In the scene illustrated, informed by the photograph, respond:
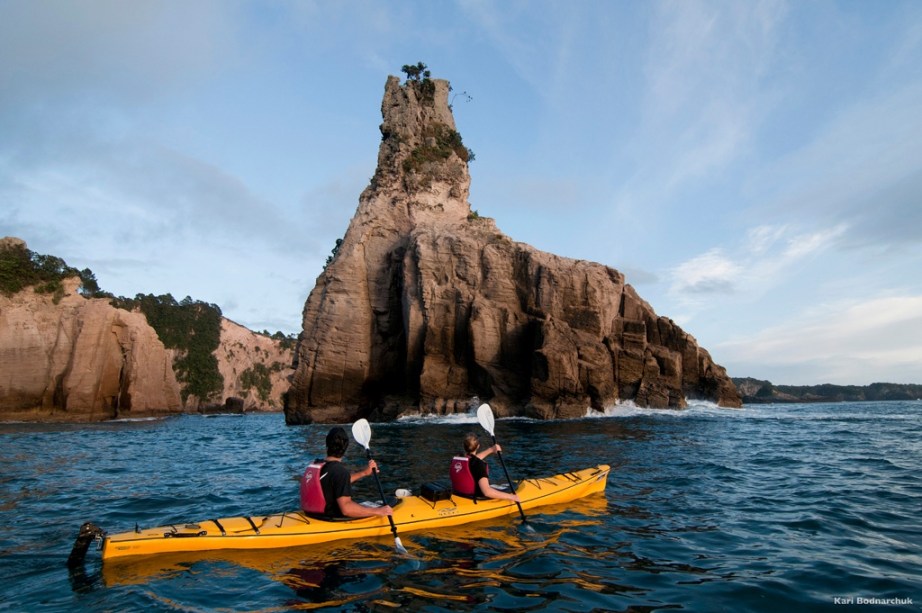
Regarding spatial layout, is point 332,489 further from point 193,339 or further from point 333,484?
point 193,339

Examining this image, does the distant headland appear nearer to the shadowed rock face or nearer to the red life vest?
the shadowed rock face

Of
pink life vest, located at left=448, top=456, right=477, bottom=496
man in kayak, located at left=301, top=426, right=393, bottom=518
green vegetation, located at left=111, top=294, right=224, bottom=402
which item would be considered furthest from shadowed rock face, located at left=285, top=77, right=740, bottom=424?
green vegetation, located at left=111, top=294, right=224, bottom=402

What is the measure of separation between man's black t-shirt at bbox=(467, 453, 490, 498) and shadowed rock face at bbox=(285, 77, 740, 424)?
17.9m

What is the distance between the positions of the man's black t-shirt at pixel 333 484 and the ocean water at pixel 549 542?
1.72ft

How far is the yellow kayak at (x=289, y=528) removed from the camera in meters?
6.43

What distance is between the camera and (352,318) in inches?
1203

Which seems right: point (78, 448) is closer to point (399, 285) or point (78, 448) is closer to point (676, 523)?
point (399, 285)

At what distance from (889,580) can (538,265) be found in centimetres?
2527

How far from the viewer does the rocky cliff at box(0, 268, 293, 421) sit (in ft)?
120

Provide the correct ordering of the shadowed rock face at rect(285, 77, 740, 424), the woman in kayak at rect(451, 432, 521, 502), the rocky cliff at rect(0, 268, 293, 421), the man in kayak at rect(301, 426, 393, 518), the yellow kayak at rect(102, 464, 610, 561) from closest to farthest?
the yellow kayak at rect(102, 464, 610, 561), the man in kayak at rect(301, 426, 393, 518), the woman in kayak at rect(451, 432, 521, 502), the shadowed rock face at rect(285, 77, 740, 424), the rocky cliff at rect(0, 268, 293, 421)

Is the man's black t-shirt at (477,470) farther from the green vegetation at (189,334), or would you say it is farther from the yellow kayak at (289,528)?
the green vegetation at (189,334)

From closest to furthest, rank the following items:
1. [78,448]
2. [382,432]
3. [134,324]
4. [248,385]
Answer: [78,448]
[382,432]
[134,324]
[248,385]

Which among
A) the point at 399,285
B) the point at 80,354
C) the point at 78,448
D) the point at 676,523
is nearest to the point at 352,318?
the point at 399,285

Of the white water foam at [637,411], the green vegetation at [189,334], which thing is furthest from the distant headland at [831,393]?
the green vegetation at [189,334]
